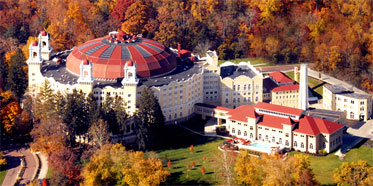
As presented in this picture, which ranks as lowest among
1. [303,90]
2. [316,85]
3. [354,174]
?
[354,174]

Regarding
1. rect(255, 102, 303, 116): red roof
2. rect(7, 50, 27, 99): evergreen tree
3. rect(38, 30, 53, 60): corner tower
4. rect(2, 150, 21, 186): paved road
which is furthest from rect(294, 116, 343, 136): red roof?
rect(7, 50, 27, 99): evergreen tree

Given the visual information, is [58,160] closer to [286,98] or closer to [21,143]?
[21,143]

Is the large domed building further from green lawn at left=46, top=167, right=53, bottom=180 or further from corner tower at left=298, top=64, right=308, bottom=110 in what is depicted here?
green lawn at left=46, top=167, right=53, bottom=180

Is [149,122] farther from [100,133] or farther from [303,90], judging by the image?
[303,90]

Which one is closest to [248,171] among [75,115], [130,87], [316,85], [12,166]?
[130,87]

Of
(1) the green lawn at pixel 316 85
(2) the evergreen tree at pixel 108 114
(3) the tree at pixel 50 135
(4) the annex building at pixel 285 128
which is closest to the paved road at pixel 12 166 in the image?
(3) the tree at pixel 50 135

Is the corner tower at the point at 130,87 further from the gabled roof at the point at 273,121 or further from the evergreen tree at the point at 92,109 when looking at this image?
the gabled roof at the point at 273,121

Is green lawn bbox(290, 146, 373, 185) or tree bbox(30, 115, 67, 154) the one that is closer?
green lawn bbox(290, 146, 373, 185)
